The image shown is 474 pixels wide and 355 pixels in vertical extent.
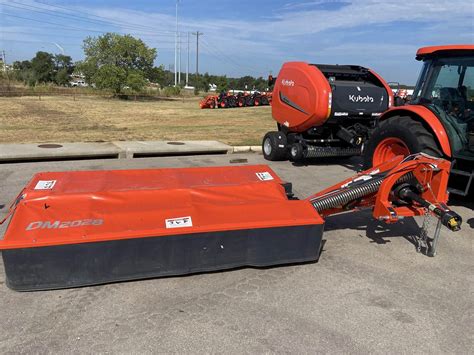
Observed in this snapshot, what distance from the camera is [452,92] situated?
216 inches

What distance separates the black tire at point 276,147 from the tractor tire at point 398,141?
2.30 meters

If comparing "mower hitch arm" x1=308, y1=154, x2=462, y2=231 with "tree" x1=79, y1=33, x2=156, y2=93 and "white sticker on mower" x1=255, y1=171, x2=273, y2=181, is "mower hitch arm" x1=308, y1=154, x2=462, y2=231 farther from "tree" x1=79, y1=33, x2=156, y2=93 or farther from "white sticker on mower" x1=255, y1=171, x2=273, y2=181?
"tree" x1=79, y1=33, x2=156, y2=93

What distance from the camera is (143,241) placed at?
3.06 metres

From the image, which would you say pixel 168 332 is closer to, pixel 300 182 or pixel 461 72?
pixel 300 182

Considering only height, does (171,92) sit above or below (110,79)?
below

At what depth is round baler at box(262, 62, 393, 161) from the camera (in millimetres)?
7332

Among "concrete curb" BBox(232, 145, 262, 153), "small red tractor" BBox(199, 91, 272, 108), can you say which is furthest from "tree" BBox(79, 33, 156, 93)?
"concrete curb" BBox(232, 145, 262, 153)

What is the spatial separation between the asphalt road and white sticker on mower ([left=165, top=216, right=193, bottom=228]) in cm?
53

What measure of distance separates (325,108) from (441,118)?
226 cm

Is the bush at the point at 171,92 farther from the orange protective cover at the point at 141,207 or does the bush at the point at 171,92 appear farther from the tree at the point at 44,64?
the orange protective cover at the point at 141,207

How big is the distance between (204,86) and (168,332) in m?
64.7

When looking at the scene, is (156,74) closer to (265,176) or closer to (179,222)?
(265,176)

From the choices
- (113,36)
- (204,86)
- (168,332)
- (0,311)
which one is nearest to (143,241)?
(168,332)

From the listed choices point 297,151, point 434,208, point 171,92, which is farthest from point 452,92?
point 171,92
